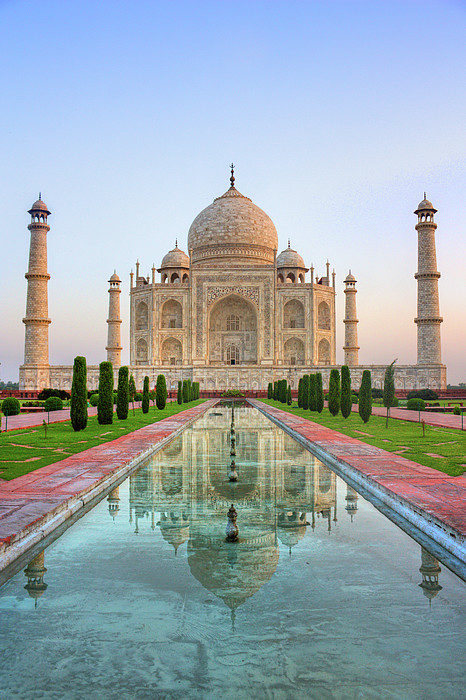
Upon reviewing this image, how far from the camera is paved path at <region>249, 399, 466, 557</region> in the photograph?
3695mm

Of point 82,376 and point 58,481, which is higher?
point 82,376

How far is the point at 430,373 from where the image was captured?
28.3m

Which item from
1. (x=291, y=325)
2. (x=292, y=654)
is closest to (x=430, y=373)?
(x=291, y=325)

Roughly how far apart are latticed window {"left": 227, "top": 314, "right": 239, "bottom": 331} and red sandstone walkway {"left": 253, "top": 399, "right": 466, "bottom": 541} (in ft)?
89.4

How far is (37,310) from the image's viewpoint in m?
28.3

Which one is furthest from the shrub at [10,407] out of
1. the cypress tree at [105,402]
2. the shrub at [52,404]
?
the cypress tree at [105,402]

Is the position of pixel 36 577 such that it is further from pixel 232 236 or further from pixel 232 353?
pixel 232 236

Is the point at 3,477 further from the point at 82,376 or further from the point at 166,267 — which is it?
the point at 166,267

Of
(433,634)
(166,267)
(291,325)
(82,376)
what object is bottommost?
(433,634)

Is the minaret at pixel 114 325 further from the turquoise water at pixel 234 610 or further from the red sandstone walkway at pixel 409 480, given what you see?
the turquoise water at pixel 234 610

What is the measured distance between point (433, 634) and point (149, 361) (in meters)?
31.5

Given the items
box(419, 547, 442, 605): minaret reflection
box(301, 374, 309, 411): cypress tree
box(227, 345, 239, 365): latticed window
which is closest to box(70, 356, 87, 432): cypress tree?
box(419, 547, 442, 605): minaret reflection

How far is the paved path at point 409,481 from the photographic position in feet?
12.1

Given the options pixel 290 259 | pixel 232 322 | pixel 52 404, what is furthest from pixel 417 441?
pixel 290 259
